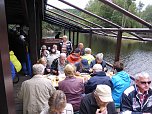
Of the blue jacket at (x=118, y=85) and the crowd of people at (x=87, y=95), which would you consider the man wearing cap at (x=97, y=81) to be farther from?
the blue jacket at (x=118, y=85)

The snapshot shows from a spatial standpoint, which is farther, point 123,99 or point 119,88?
point 119,88

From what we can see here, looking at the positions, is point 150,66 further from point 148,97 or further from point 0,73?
point 0,73

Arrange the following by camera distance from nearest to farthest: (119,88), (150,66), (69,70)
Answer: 1. (69,70)
2. (119,88)
3. (150,66)

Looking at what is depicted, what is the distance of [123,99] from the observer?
111 inches

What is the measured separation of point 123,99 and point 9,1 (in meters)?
3.85

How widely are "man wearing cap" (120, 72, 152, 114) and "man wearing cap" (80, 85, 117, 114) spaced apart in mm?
317

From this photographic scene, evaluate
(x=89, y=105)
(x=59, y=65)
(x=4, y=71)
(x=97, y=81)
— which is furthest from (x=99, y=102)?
(x=59, y=65)

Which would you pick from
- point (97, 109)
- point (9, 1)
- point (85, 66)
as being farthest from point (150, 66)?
point (97, 109)

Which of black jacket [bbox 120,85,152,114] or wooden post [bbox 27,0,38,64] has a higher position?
wooden post [bbox 27,0,38,64]

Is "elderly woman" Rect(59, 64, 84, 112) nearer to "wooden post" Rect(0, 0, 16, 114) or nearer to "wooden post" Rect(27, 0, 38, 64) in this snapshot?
"wooden post" Rect(0, 0, 16, 114)

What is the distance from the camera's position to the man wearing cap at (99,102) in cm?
238

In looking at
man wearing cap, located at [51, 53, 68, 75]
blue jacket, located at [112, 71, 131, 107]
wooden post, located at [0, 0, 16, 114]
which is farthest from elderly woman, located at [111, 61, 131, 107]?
wooden post, located at [0, 0, 16, 114]

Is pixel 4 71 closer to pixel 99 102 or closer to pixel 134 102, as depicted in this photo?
A: pixel 99 102

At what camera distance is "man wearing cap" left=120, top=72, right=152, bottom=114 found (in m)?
2.75
